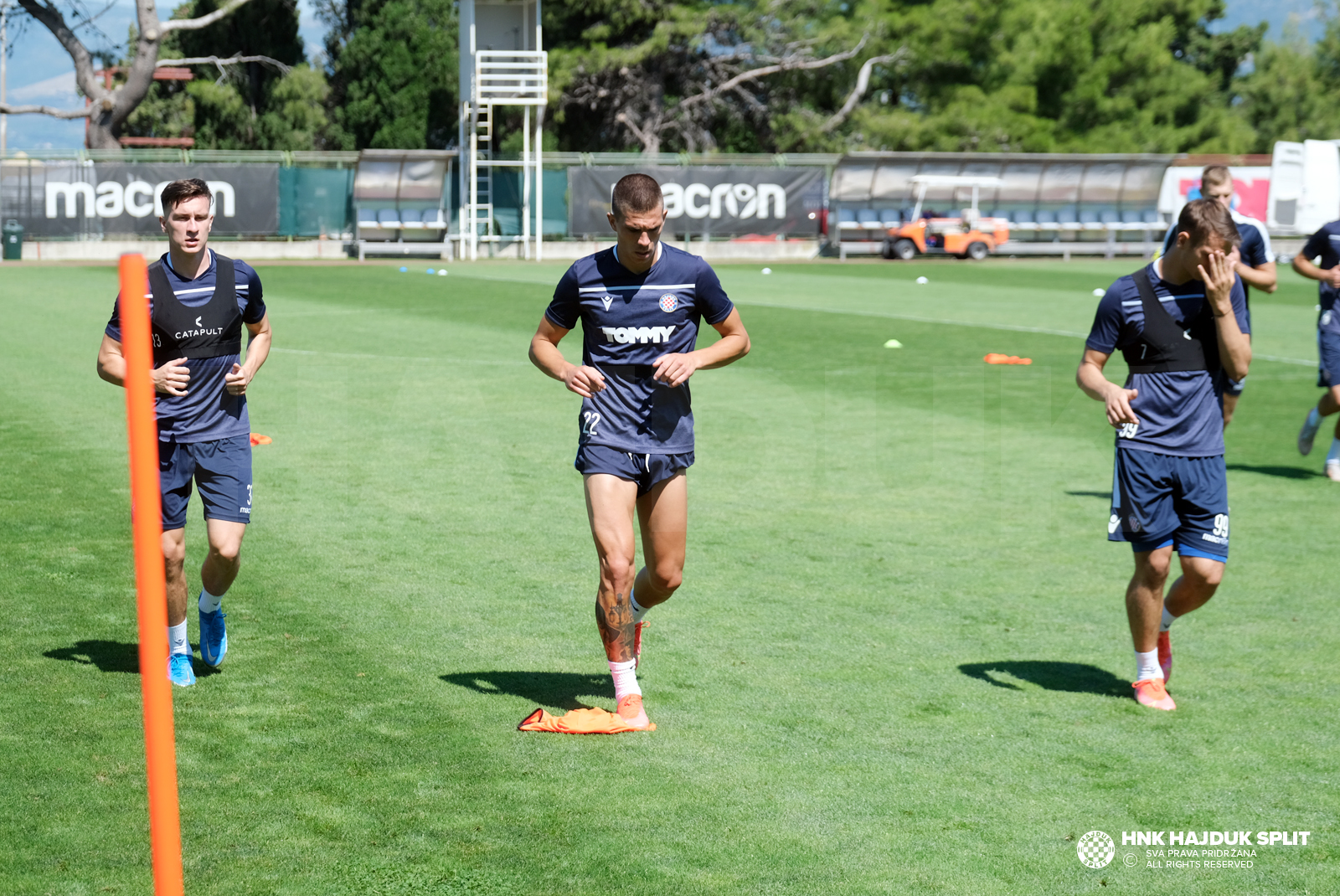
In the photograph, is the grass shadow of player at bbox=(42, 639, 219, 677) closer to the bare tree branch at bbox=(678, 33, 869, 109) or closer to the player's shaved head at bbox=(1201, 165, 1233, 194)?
the player's shaved head at bbox=(1201, 165, 1233, 194)

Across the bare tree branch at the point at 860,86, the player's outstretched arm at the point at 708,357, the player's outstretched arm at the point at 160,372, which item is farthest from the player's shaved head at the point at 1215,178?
the bare tree branch at the point at 860,86

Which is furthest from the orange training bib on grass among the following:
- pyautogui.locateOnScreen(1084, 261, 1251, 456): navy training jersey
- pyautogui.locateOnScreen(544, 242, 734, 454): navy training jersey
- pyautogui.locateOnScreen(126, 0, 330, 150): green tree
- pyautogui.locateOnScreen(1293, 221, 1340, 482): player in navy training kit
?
pyautogui.locateOnScreen(126, 0, 330, 150): green tree

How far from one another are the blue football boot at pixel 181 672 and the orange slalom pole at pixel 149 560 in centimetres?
315

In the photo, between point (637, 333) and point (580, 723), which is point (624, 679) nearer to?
point (580, 723)

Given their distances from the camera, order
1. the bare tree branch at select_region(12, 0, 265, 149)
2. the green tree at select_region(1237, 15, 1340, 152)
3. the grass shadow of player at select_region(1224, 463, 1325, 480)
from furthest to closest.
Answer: the green tree at select_region(1237, 15, 1340, 152) < the bare tree branch at select_region(12, 0, 265, 149) < the grass shadow of player at select_region(1224, 463, 1325, 480)

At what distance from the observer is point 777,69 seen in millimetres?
57156

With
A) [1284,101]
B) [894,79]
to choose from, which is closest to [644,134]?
[894,79]

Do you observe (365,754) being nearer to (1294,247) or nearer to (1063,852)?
(1063,852)

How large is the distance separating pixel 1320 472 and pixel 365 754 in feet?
30.5

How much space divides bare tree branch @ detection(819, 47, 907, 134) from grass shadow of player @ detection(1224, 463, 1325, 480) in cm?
4732

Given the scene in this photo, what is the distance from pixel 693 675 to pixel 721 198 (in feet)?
136

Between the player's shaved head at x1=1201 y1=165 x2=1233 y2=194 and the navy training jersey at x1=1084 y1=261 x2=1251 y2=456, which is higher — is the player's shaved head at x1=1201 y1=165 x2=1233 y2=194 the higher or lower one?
the higher one

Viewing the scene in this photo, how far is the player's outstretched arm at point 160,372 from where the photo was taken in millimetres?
5887

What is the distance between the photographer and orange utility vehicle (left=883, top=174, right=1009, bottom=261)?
151ft
